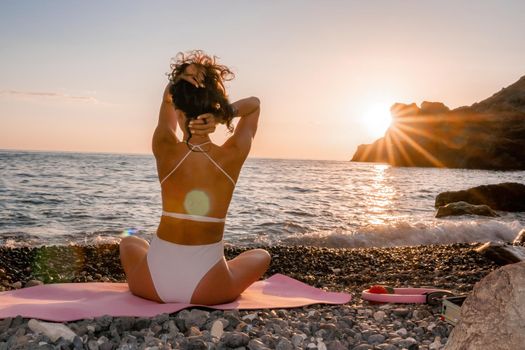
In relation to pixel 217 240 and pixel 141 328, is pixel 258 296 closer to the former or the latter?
pixel 217 240

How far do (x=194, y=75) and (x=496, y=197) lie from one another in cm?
→ 2233

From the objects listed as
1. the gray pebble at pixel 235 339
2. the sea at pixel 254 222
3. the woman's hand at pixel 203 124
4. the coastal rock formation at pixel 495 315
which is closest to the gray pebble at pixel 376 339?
the gray pebble at pixel 235 339

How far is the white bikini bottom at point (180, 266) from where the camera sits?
4.36m

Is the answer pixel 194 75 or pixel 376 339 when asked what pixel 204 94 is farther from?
pixel 376 339

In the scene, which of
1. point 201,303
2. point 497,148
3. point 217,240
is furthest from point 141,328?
point 497,148

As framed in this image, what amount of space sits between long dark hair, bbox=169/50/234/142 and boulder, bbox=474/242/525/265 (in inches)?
268

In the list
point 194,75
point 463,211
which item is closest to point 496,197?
point 463,211

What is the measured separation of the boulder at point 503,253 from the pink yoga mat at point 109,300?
4.83 metres

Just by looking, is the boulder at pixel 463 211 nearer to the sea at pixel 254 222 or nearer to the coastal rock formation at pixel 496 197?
the sea at pixel 254 222

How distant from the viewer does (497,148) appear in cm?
8094

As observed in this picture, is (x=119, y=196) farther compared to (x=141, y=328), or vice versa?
(x=119, y=196)

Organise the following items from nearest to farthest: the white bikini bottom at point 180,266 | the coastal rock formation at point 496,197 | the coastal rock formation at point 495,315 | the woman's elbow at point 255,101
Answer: the coastal rock formation at point 495,315 < the white bikini bottom at point 180,266 < the woman's elbow at point 255,101 < the coastal rock formation at point 496,197

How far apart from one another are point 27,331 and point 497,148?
87.7 m

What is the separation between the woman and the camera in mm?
4105
